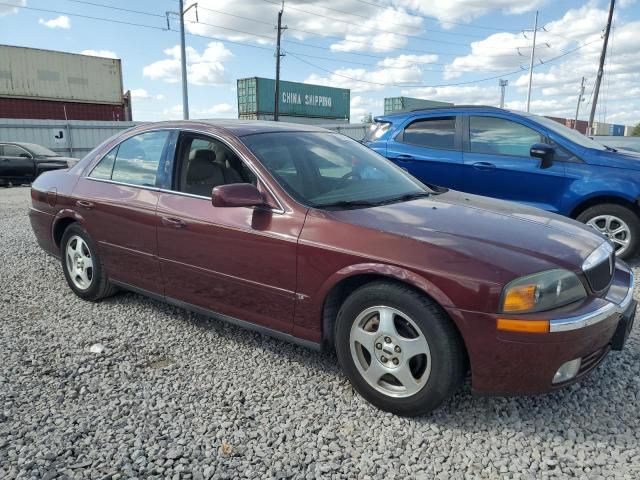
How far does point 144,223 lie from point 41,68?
32.9m

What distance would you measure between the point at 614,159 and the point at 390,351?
156 inches

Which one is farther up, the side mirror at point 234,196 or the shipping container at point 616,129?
the shipping container at point 616,129

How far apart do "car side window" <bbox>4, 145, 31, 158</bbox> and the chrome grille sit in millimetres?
15899

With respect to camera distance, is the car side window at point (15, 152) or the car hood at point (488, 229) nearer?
the car hood at point (488, 229)

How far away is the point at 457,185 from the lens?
5859mm

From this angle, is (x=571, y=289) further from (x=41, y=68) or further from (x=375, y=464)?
(x=41, y=68)

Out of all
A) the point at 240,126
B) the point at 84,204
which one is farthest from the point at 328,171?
the point at 84,204

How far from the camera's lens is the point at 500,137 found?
5723 mm

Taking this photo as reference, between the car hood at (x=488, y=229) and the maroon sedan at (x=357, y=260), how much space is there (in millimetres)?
12

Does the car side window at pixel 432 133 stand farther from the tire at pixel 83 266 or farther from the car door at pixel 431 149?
the tire at pixel 83 266

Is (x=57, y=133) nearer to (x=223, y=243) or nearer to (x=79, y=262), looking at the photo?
(x=79, y=262)

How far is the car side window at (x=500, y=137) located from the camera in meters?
5.56

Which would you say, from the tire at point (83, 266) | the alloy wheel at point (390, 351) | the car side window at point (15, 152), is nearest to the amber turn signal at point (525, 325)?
the alloy wheel at point (390, 351)

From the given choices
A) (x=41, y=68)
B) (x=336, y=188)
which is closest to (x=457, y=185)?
(x=336, y=188)
